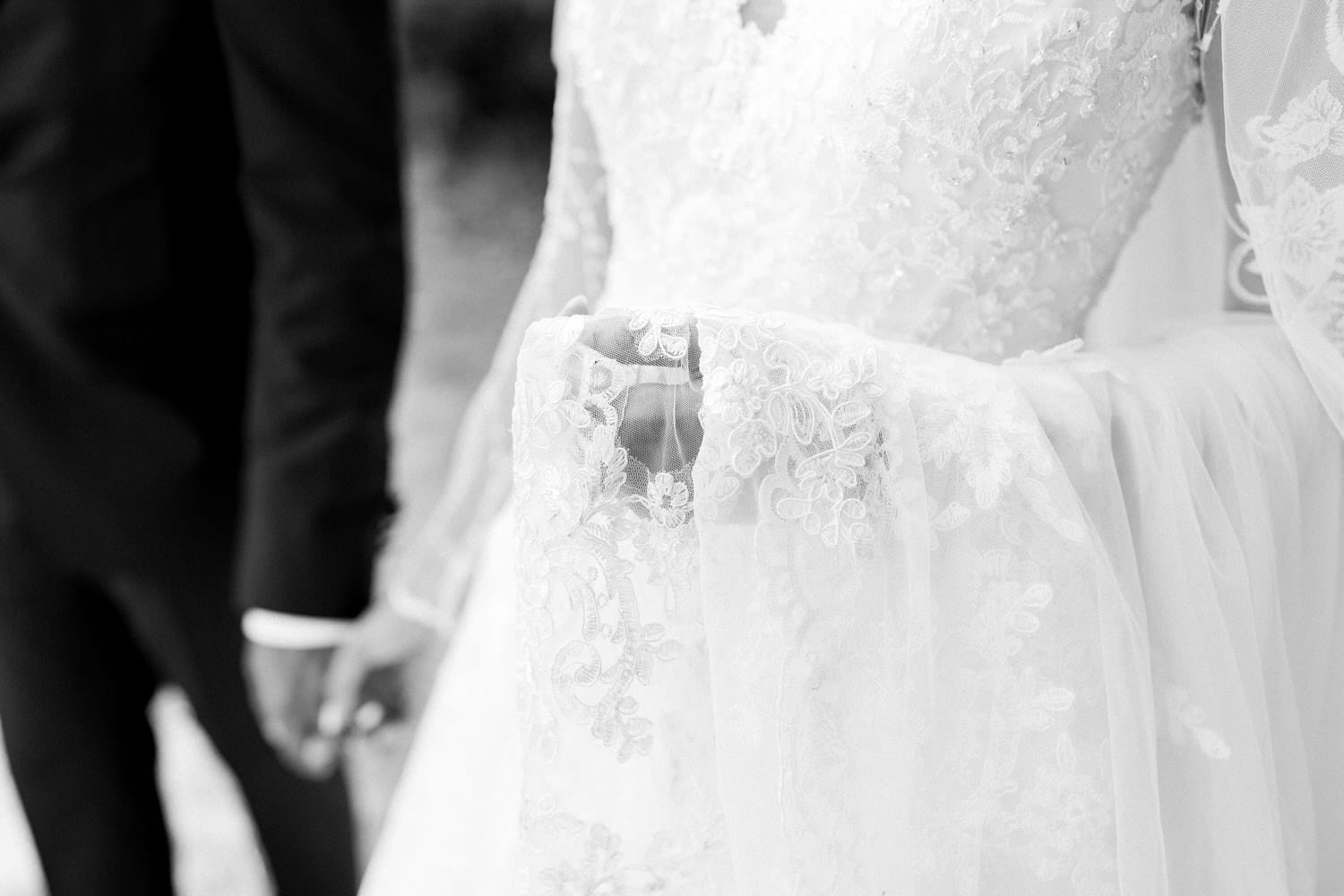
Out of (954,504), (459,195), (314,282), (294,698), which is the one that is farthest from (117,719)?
(459,195)

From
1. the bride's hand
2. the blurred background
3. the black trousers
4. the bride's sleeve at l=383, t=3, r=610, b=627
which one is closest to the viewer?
the bride's hand

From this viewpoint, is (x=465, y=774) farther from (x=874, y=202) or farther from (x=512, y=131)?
(x=512, y=131)

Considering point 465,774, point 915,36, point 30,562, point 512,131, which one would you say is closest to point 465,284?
point 512,131

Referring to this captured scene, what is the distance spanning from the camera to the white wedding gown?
1.87 feet

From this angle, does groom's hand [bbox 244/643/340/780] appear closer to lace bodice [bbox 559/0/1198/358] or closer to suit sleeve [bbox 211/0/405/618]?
suit sleeve [bbox 211/0/405/618]

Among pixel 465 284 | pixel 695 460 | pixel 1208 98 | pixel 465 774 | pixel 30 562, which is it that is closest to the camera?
pixel 695 460

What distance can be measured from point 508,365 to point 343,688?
0.33 metres

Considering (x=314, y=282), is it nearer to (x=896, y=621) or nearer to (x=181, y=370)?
(x=181, y=370)

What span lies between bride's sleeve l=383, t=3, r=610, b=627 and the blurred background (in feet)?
4.46

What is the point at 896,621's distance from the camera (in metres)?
0.60

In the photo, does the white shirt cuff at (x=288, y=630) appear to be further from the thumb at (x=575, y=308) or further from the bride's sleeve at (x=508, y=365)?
the thumb at (x=575, y=308)

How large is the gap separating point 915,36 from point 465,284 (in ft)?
7.93

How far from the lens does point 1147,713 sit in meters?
0.60
